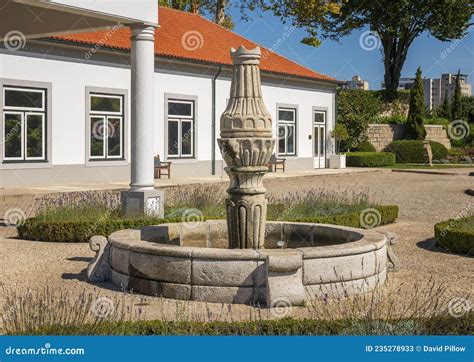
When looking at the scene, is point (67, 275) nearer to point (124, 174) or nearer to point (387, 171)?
point (124, 174)

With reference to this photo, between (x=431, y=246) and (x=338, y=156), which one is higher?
(x=338, y=156)

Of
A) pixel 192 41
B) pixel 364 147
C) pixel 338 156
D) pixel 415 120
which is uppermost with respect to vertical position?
pixel 192 41

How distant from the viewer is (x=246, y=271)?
743cm

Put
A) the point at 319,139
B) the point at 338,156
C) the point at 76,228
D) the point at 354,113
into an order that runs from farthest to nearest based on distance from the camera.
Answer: the point at 354,113 < the point at 338,156 < the point at 319,139 < the point at 76,228

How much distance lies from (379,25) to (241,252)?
43.8 m

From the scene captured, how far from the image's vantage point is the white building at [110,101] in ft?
67.8
